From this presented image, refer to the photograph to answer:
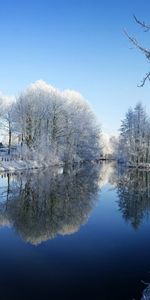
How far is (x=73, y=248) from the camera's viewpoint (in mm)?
12422

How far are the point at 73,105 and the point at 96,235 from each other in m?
56.2

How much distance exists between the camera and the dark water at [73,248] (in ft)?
29.6

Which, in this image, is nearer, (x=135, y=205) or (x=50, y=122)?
(x=135, y=205)

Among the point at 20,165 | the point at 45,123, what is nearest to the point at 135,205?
the point at 20,165

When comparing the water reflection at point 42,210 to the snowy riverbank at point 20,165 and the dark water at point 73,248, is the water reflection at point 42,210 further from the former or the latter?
the snowy riverbank at point 20,165

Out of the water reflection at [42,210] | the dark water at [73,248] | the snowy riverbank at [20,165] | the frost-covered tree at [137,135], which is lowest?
the dark water at [73,248]

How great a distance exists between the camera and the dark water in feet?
29.6

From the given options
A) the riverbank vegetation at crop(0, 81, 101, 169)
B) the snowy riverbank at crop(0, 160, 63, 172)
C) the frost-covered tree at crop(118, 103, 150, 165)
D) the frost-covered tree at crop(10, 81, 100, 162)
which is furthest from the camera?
the frost-covered tree at crop(118, 103, 150, 165)

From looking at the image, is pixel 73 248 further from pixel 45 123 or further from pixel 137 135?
pixel 137 135

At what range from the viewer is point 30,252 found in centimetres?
1177

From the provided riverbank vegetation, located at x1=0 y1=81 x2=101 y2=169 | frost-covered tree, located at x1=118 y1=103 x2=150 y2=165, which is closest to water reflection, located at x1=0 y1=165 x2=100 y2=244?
riverbank vegetation, located at x1=0 y1=81 x2=101 y2=169

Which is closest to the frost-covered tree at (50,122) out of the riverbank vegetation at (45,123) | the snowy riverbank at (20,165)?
the riverbank vegetation at (45,123)

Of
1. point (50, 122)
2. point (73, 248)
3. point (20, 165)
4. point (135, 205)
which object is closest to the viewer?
point (73, 248)

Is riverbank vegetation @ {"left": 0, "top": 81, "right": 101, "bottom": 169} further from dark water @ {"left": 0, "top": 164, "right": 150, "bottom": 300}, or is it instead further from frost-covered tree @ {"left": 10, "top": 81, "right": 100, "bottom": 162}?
dark water @ {"left": 0, "top": 164, "right": 150, "bottom": 300}
